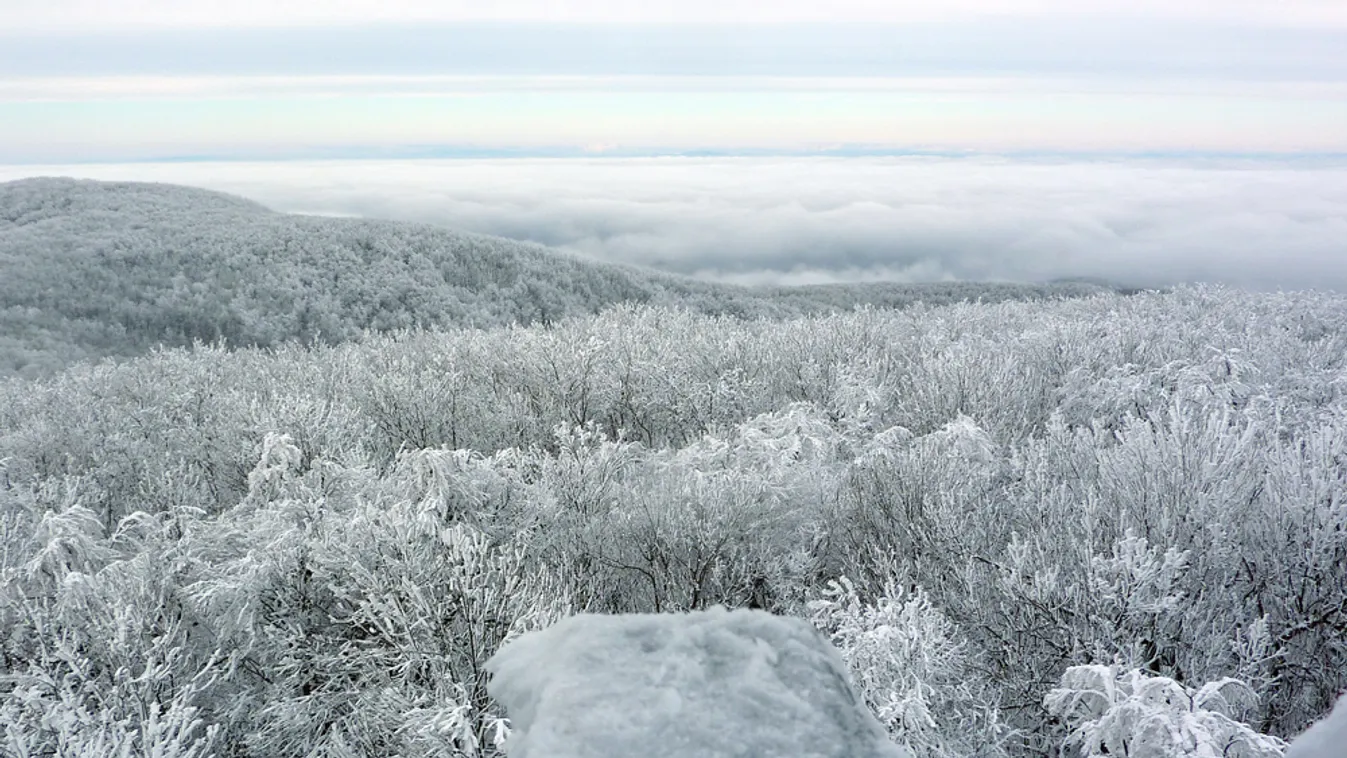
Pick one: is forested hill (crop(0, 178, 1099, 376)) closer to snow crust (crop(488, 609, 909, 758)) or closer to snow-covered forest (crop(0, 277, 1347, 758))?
snow-covered forest (crop(0, 277, 1347, 758))

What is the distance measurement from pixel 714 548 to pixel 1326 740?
1318cm

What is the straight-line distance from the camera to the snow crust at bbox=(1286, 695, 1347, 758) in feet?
3.45

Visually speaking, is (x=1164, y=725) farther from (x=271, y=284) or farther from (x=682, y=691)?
(x=271, y=284)

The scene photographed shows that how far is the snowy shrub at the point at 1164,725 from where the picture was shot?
23.1 ft

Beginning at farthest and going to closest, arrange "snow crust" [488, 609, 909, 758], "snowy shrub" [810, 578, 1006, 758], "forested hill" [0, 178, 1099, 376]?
1. "forested hill" [0, 178, 1099, 376]
2. "snowy shrub" [810, 578, 1006, 758]
3. "snow crust" [488, 609, 909, 758]

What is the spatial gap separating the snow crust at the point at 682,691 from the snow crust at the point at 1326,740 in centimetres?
79

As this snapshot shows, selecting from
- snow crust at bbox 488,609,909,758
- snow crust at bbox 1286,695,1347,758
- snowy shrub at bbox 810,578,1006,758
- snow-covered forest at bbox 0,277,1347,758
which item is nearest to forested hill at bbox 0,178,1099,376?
snow-covered forest at bbox 0,277,1347,758

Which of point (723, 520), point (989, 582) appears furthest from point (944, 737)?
point (723, 520)

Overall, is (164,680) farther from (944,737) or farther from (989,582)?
(989,582)

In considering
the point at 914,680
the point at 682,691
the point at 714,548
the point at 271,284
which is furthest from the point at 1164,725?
the point at 271,284

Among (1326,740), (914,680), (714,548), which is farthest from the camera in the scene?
(714,548)

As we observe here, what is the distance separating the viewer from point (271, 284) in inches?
3150

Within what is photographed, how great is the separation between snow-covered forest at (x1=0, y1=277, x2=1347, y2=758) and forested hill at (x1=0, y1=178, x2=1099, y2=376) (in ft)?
134

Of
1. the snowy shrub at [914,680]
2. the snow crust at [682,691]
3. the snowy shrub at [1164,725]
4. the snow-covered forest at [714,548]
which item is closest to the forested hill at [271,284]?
the snow-covered forest at [714,548]
